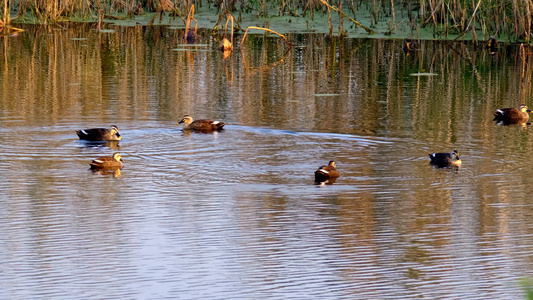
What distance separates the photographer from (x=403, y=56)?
65.0 feet

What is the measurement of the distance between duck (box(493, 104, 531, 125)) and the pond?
239 millimetres

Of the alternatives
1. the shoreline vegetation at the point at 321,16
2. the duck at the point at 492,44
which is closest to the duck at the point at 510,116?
the shoreline vegetation at the point at 321,16

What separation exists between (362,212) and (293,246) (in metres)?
1.17

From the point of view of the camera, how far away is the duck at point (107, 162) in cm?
939

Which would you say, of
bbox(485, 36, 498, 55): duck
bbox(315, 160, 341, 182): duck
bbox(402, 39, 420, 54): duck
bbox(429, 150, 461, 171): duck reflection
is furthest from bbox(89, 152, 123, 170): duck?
bbox(485, 36, 498, 55): duck

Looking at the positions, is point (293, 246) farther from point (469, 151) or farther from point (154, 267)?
point (469, 151)

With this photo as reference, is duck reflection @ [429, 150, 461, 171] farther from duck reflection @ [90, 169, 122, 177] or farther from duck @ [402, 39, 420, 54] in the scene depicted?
duck @ [402, 39, 420, 54]

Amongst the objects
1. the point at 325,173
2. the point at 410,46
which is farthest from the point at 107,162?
the point at 410,46

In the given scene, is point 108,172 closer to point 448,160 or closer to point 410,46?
point 448,160

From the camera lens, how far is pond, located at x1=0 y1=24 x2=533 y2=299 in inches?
245

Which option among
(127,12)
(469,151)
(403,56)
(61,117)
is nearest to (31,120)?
(61,117)

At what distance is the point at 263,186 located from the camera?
8.80 meters

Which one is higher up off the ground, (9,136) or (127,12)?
(127,12)

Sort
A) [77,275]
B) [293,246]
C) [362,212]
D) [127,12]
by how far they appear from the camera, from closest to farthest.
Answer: [77,275], [293,246], [362,212], [127,12]
